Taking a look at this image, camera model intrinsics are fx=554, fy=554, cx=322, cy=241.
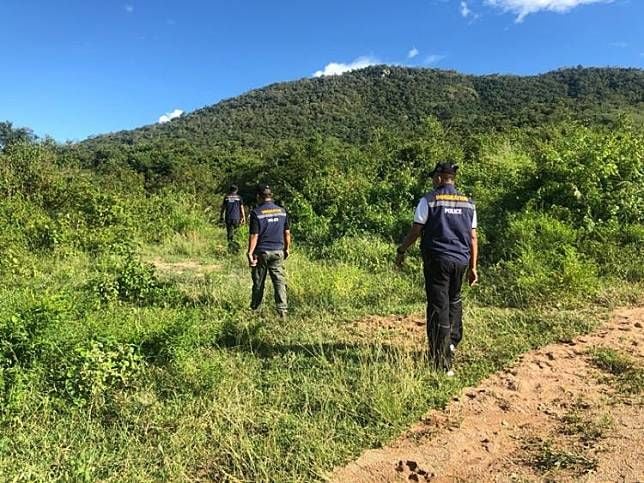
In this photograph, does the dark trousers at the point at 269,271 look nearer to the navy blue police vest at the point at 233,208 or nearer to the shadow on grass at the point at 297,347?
the shadow on grass at the point at 297,347

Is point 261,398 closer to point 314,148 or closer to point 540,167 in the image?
point 540,167

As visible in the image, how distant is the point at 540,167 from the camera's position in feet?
33.2

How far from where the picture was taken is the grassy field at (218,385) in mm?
3465

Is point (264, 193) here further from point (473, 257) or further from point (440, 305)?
point (440, 305)

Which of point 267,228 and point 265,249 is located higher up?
point 267,228

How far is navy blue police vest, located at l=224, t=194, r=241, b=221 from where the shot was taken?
517 inches

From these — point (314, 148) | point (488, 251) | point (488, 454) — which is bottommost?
point (488, 454)

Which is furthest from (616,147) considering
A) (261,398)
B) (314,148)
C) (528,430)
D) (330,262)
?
(314,148)

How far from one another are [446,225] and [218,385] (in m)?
2.25

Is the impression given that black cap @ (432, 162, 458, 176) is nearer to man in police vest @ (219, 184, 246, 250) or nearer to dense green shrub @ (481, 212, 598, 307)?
dense green shrub @ (481, 212, 598, 307)

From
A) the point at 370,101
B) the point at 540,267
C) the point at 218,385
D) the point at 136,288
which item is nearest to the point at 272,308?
the point at 136,288

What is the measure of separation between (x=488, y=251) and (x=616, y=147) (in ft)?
10.1

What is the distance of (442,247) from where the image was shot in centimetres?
457

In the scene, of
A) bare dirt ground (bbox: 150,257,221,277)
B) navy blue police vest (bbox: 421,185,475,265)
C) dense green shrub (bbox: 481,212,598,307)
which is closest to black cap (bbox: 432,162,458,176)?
navy blue police vest (bbox: 421,185,475,265)
